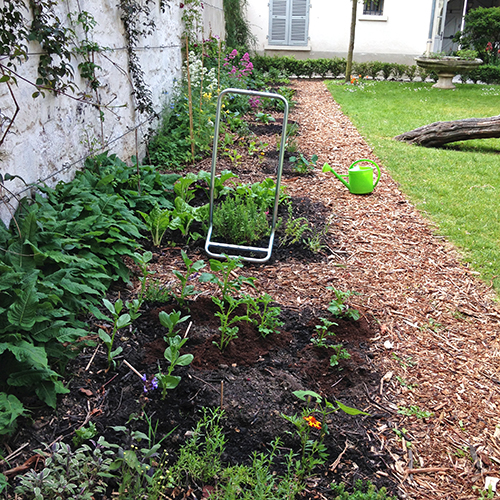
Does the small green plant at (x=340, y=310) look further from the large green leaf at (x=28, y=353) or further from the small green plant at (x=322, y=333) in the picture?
the large green leaf at (x=28, y=353)

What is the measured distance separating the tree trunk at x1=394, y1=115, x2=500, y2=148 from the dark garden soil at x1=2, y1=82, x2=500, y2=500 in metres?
3.82

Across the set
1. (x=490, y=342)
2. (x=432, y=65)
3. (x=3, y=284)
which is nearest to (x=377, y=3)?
(x=432, y=65)

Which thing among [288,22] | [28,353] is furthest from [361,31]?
[28,353]

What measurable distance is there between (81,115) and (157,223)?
118 cm

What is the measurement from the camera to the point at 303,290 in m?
3.42

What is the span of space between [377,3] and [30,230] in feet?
58.4

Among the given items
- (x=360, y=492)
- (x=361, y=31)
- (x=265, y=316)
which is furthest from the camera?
(x=361, y=31)

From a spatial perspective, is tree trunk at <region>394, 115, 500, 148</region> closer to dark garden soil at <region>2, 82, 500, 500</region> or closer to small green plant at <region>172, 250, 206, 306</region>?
dark garden soil at <region>2, 82, 500, 500</region>

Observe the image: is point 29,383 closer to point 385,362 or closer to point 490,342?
point 385,362

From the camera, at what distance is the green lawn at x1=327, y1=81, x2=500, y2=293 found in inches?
173

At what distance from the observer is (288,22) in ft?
57.4

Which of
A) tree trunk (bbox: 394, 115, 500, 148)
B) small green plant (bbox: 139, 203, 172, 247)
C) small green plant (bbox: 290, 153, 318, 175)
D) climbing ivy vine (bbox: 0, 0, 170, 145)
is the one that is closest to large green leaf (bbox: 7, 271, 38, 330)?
climbing ivy vine (bbox: 0, 0, 170, 145)

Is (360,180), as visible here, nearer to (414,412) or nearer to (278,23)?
(414,412)

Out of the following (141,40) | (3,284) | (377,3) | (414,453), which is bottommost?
(414,453)
